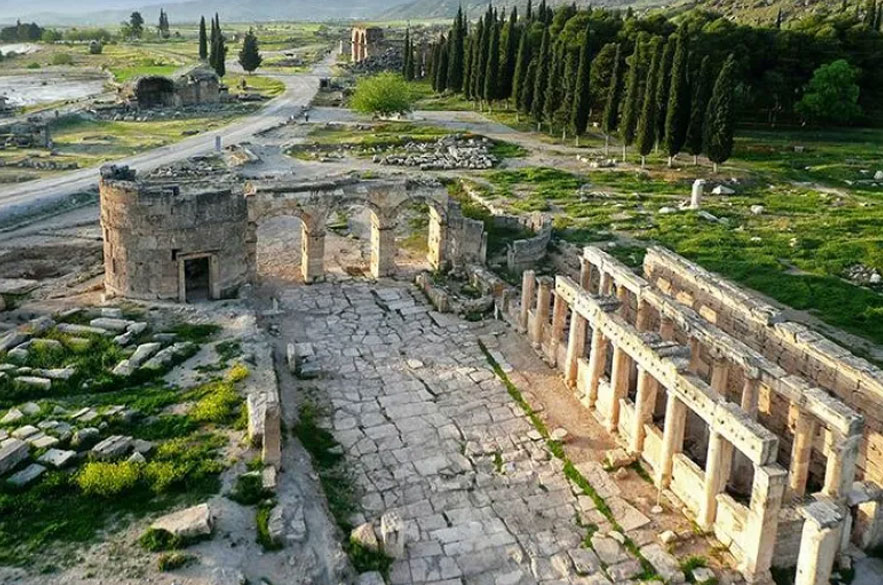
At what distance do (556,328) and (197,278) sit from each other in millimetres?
10717

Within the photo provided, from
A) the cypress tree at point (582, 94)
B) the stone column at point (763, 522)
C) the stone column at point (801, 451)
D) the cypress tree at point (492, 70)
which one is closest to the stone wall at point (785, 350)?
the stone column at point (801, 451)

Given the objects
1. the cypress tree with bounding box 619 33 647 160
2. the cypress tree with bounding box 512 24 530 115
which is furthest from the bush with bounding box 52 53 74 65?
the cypress tree with bounding box 619 33 647 160

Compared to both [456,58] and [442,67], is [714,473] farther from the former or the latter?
[442,67]

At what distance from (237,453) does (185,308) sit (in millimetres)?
8271

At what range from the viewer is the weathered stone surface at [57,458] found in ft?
46.8

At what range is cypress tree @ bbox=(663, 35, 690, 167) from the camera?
39.4 metres

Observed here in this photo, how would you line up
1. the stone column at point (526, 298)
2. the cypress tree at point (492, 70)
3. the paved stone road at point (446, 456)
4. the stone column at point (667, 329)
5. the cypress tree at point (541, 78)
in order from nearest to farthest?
the paved stone road at point (446, 456) → the stone column at point (667, 329) → the stone column at point (526, 298) → the cypress tree at point (541, 78) → the cypress tree at point (492, 70)

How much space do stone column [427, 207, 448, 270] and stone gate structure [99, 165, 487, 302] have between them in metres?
0.03

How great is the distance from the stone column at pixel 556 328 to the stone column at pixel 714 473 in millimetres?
6740

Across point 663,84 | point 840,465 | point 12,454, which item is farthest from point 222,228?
point 663,84

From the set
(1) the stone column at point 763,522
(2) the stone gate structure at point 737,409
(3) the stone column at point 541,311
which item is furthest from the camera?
(3) the stone column at point 541,311

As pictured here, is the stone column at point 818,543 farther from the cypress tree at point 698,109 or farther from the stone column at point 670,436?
the cypress tree at point 698,109

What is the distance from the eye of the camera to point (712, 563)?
13.9 metres

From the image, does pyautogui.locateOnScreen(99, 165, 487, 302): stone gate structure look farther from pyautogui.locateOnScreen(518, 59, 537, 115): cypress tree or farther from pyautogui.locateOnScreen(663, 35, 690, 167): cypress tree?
pyautogui.locateOnScreen(518, 59, 537, 115): cypress tree
